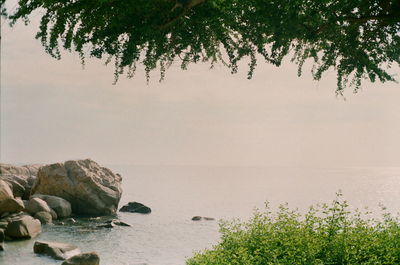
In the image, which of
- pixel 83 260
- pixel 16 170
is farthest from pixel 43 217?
pixel 83 260

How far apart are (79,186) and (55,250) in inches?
464

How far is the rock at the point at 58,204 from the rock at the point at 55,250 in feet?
32.5

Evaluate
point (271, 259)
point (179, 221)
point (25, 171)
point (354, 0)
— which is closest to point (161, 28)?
point (354, 0)

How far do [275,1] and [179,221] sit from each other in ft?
91.4

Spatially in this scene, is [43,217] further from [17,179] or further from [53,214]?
[17,179]

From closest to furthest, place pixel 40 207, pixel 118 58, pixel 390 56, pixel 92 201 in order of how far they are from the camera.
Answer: pixel 118 58 → pixel 390 56 → pixel 40 207 → pixel 92 201

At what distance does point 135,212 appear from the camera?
126ft

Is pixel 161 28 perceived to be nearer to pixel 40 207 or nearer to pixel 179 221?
pixel 40 207

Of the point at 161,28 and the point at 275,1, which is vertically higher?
the point at 275,1

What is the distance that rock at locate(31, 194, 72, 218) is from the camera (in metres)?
30.0

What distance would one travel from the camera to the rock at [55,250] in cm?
1939

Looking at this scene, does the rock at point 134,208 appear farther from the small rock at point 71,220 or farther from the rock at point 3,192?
the rock at point 3,192

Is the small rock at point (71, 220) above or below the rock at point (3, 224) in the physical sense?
below

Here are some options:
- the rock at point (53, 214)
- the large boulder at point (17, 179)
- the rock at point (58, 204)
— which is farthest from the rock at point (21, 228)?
the large boulder at point (17, 179)
